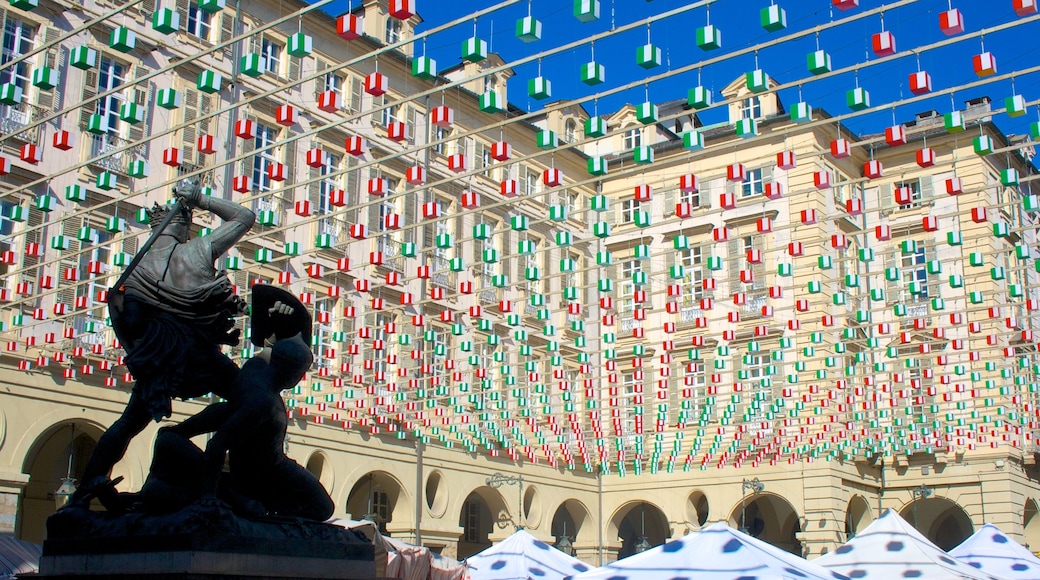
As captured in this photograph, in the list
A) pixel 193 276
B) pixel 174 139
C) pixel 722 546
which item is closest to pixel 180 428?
Answer: pixel 193 276

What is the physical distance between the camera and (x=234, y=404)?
6961 mm

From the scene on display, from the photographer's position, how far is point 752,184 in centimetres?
3653

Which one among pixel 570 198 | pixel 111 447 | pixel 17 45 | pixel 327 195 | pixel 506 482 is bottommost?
pixel 506 482

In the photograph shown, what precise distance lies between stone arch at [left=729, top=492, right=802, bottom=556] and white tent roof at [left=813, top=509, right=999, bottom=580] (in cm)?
2314

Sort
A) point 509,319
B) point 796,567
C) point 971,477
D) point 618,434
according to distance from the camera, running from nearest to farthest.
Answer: point 796,567 → point 509,319 → point 618,434 → point 971,477

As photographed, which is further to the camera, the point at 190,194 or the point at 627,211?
the point at 627,211

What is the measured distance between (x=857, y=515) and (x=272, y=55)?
22.3 meters

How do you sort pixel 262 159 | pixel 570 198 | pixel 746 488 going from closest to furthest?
pixel 262 159 → pixel 746 488 → pixel 570 198

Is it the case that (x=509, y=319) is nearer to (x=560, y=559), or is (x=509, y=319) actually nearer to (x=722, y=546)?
(x=560, y=559)

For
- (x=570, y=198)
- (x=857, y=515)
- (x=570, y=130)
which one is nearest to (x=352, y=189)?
(x=570, y=198)

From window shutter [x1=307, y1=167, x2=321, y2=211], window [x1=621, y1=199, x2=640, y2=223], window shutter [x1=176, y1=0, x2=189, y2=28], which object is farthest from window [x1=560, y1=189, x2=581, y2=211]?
window shutter [x1=176, y1=0, x2=189, y2=28]

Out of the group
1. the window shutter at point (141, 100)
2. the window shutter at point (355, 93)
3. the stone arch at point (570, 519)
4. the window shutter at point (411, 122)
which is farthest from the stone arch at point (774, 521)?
the window shutter at point (141, 100)

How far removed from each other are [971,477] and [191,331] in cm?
3238

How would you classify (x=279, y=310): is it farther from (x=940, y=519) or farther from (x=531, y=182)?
(x=940, y=519)
